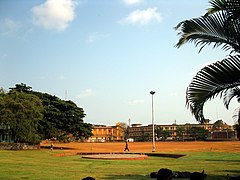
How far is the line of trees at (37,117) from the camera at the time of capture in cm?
4012

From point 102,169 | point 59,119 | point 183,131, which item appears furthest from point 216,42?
point 183,131

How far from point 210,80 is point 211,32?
1.26 meters

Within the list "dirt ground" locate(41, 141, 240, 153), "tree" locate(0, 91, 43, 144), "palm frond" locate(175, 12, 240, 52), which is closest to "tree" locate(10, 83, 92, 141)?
"dirt ground" locate(41, 141, 240, 153)

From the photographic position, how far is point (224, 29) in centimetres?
821

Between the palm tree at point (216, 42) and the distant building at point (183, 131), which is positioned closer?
the palm tree at point (216, 42)

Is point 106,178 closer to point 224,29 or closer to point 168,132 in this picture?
point 224,29

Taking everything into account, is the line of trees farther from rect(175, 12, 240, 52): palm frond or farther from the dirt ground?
rect(175, 12, 240, 52): palm frond

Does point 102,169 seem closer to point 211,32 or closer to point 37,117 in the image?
point 211,32

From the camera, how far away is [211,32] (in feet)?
27.6

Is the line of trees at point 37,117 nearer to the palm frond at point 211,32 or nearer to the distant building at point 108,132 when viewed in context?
the palm frond at point 211,32

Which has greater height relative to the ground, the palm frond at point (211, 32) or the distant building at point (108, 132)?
the palm frond at point (211, 32)

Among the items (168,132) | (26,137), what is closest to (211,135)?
(168,132)

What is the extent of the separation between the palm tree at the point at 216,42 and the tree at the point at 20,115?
113 ft

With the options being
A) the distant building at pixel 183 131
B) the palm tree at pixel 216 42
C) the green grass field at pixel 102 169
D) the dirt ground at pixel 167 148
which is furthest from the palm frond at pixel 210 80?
the distant building at pixel 183 131
